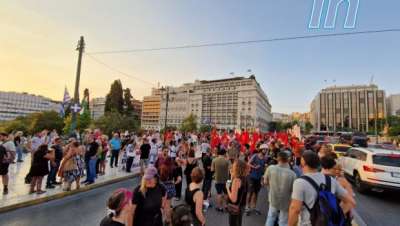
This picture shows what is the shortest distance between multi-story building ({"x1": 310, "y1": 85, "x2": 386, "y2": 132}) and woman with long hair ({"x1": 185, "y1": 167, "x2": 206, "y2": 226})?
121 m

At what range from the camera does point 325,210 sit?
223cm

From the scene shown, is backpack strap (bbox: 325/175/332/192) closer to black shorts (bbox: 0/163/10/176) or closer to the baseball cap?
the baseball cap

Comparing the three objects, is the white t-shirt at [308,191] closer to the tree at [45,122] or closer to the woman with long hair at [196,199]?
the woman with long hair at [196,199]

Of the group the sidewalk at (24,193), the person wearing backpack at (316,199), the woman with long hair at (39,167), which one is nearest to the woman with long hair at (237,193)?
the person wearing backpack at (316,199)

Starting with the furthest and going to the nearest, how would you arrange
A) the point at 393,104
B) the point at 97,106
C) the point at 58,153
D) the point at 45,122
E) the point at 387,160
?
the point at 97,106 < the point at 393,104 < the point at 45,122 < the point at 58,153 < the point at 387,160

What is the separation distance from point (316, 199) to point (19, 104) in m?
188

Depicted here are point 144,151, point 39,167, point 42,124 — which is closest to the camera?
point 39,167

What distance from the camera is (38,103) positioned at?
147125 millimetres

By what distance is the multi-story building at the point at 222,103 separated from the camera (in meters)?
98.1

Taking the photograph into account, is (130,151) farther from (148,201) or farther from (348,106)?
(348,106)

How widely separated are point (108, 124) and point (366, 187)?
153ft

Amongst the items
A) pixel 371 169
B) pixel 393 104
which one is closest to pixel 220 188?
pixel 371 169

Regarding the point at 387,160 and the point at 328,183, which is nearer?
the point at 328,183

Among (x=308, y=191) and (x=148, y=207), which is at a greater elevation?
(x=308, y=191)
